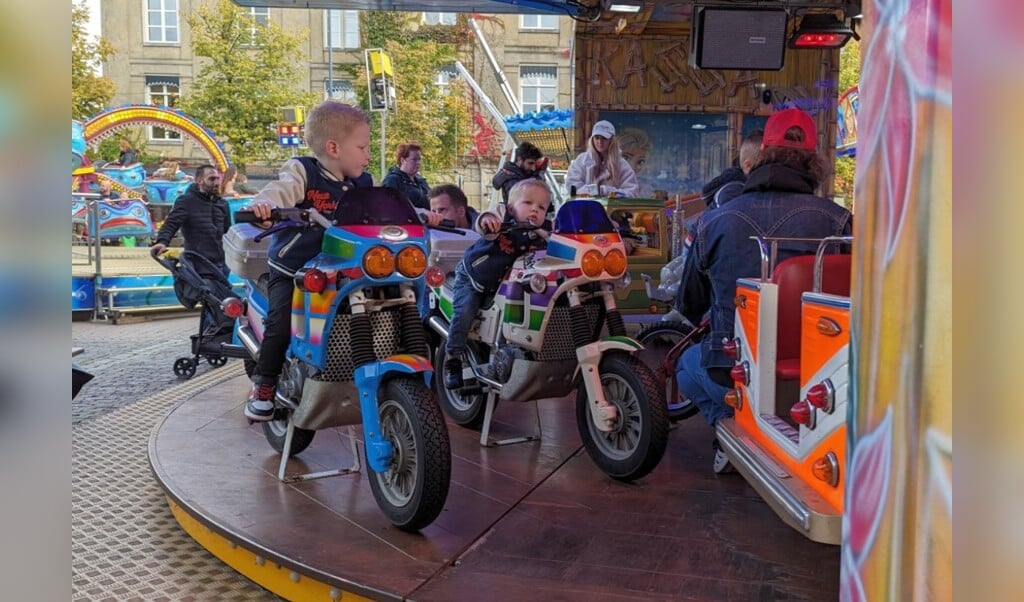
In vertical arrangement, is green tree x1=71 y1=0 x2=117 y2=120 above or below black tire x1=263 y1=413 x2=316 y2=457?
above

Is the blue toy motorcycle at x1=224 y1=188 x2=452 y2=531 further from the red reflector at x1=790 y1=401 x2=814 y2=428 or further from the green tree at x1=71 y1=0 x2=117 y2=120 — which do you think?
the green tree at x1=71 y1=0 x2=117 y2=120

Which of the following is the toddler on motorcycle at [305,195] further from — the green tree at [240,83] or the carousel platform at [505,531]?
the green tree at [240,83]

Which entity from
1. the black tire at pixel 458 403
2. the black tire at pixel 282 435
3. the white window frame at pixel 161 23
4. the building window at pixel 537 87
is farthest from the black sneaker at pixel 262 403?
the white window frame at pixel 161 23

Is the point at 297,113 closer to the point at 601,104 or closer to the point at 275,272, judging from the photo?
the point at 601,104

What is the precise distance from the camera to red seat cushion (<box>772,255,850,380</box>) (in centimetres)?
296

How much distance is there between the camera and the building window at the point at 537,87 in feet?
100

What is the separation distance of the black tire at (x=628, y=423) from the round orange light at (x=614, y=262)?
398 millimetres

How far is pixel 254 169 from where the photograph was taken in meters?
29.9

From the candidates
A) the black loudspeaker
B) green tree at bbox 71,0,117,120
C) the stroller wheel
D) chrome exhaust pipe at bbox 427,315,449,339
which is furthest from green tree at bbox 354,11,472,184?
chrome exhaust pipe at bbox 427,315,449,339

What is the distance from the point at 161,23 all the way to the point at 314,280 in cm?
3306

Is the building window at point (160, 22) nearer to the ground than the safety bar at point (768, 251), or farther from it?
farther from it

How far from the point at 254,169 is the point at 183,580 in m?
28.4

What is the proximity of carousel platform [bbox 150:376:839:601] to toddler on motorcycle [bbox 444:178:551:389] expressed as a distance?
1.94 feet
